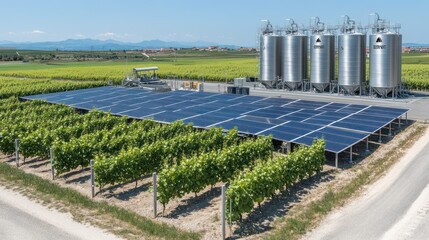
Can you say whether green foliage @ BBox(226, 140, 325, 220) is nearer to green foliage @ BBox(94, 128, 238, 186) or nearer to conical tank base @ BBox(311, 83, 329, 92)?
green foliage @ BBox(94, 128, 238, 186)

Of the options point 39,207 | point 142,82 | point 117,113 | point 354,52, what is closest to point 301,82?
point 354,52

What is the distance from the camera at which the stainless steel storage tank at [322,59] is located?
5245 centimetres

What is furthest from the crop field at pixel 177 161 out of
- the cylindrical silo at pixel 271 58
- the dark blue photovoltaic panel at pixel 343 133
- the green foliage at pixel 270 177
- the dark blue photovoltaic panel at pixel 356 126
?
the cylindrical silo at pixel 271 58

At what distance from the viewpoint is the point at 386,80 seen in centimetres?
4709

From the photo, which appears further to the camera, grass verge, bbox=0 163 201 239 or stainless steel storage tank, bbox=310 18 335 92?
stainless steel storage tank, bbox=310 18 335 92

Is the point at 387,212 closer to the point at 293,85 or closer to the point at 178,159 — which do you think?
the point at 178,159

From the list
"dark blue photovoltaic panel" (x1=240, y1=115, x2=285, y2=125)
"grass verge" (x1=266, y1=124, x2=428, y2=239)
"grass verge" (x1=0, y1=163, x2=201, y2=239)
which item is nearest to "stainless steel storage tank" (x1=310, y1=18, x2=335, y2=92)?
"dark blue photovoltaic panel" (x1=240, y1=115, x2=285, y2=125)

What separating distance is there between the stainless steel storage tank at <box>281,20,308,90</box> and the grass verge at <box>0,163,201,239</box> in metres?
40.1

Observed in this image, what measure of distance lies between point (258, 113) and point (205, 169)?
1526 centimetres

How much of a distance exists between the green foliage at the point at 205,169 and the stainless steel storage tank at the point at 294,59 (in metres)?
34.9

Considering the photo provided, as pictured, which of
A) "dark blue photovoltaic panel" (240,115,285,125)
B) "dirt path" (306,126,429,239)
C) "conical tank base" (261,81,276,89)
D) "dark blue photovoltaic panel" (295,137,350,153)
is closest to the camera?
"dirt path" (306,126,429,239)

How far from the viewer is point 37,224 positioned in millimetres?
15766

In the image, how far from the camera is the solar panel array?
84.6 ft

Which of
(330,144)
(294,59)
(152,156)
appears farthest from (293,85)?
(152,156)
